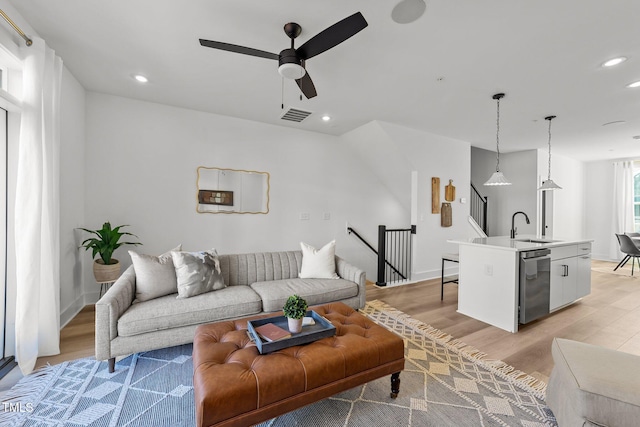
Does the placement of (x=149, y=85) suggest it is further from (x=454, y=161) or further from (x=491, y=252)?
(x=454, y=161)

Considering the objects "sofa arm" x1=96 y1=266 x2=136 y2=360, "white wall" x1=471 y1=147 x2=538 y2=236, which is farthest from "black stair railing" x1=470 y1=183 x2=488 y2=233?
"sofa arm" x1=96 y1=266 x2=136 y2=360

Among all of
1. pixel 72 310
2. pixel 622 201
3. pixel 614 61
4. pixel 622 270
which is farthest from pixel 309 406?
pixel 622 201

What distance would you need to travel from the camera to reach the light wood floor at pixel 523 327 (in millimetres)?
2406

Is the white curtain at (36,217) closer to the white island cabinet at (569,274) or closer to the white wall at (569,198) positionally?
the white island cabinet at (569,274)

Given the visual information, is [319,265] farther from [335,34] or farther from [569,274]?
[569,274]

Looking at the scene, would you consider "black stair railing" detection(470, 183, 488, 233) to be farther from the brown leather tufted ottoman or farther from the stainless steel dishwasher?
the brown leather tufted ottoman

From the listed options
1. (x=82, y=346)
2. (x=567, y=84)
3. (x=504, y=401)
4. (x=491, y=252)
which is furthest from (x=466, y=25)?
(x=82, y=346)

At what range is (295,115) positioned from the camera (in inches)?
162

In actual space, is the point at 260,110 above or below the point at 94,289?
above

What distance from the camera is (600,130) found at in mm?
4668

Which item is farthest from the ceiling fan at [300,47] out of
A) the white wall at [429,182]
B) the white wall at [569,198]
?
the white wall at [569,198]

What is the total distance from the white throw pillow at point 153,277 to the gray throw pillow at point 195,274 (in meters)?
0.08

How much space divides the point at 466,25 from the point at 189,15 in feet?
6.82

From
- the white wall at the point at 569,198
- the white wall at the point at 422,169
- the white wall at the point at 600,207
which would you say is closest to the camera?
the white wall at the point at 422,169
